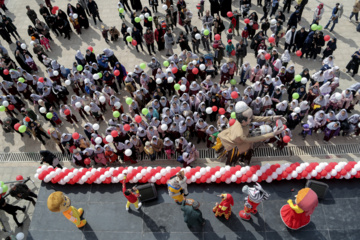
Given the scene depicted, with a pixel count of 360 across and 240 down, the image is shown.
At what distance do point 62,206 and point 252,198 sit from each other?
Answer: 4.76 m

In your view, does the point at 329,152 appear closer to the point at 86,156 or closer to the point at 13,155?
the point at 86,156

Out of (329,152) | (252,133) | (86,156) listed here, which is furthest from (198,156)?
(329,152)

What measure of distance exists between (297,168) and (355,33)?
1028 cm

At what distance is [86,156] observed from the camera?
9.94 meters

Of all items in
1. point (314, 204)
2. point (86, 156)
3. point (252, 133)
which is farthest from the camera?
point (86, 156)

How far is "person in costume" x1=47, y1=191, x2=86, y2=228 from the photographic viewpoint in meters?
6.95

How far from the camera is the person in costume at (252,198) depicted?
6793 mm

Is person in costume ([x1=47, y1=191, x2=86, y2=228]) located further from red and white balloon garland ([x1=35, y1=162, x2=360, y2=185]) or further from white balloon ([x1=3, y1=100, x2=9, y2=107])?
white balloon ([x1=3, y1=100, x2=9, y2=107])

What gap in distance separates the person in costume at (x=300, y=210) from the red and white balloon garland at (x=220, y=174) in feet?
3.66

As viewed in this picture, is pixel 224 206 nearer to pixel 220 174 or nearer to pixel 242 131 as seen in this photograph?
pixel 220 174

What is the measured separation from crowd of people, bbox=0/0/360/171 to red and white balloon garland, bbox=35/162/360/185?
1065 millimetres

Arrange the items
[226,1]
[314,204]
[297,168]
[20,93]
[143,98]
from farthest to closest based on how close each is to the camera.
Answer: [226,1], [20,93], [143,98], [297,168], [314,204]

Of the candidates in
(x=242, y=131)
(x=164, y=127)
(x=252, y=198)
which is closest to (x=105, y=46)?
(x=164, y=127)

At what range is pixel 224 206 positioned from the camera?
23.8ft
